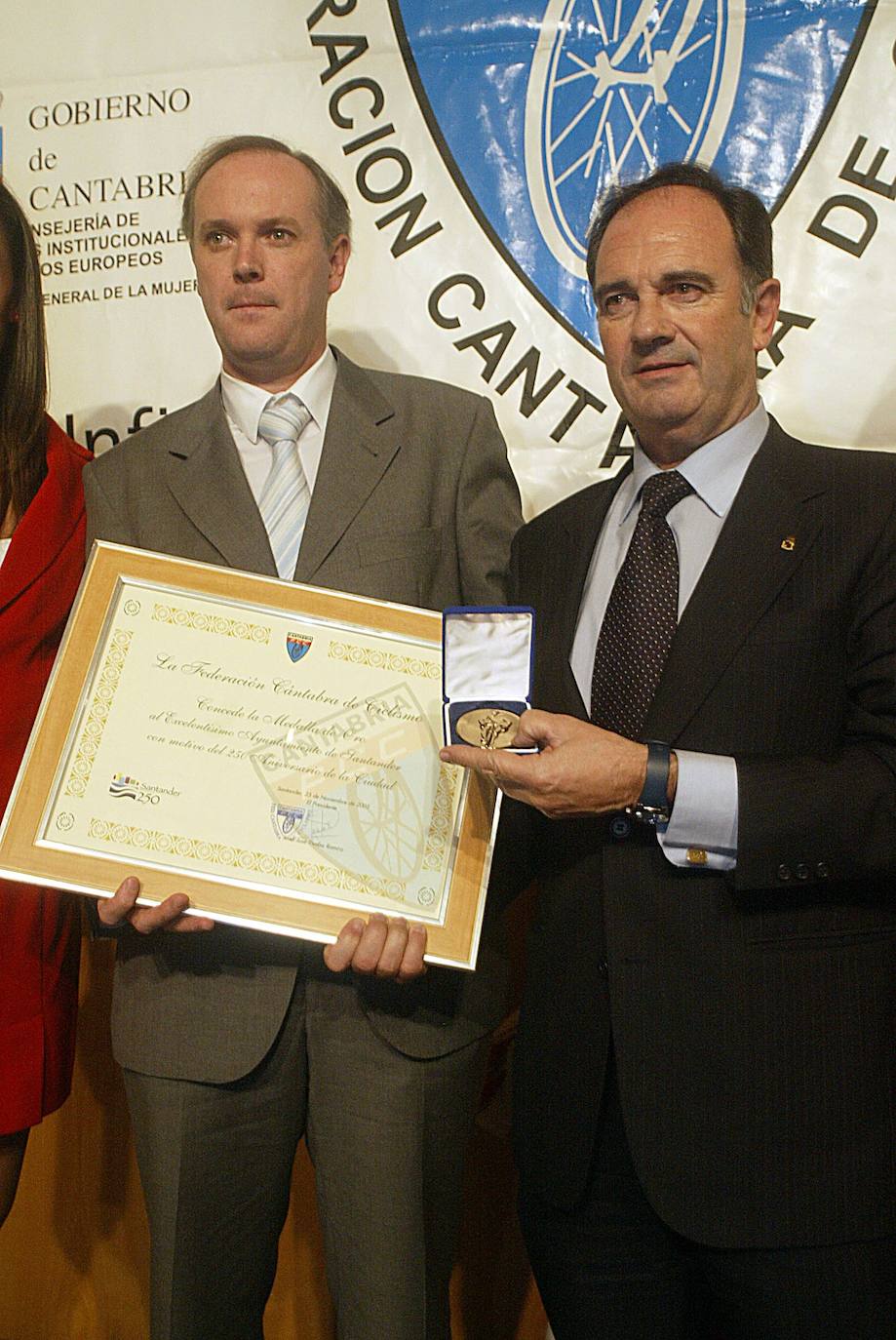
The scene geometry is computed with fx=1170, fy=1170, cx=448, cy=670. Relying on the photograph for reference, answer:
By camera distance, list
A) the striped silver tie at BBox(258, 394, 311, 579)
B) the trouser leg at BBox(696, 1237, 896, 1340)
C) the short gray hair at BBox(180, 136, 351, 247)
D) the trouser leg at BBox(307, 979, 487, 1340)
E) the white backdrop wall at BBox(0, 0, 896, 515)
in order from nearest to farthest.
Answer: the trouser leg at BBox(696, 1237, 896, 1340), the trouser leg at BBox(307, 979, 487, 1340), the striped silver tie at BBox(258, 394, 311, 579), the short gray hair at BBox(180, 136, 351, 247), the white backdrop wall at BBox(0, 0, 896, 515)

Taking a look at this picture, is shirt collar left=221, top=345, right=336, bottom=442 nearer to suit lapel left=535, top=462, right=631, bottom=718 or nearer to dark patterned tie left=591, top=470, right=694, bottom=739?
suit lapel left=535, top=462, right=631, bottom=718

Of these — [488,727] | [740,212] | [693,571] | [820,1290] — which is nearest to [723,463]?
[693,571]

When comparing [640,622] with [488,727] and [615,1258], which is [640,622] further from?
[615,1258]

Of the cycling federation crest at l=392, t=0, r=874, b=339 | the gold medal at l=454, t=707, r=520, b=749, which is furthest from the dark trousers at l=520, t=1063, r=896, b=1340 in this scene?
the cycling federation crest at l=392, t=0, r=874, b=339

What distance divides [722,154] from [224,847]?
4.83 feet

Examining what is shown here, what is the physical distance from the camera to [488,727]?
1208 millimetres

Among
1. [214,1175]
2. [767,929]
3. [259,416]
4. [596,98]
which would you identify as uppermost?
[596,98]

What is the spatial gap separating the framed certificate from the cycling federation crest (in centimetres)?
102

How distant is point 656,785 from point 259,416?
2.45ft

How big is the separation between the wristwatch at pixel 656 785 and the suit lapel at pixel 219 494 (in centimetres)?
54

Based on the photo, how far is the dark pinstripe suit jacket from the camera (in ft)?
3.83

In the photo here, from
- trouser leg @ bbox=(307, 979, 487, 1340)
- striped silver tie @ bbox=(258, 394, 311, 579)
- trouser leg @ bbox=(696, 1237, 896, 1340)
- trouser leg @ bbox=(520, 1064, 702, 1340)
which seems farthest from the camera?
striped silver tie @ bbox=(258, 394, 311, 579)

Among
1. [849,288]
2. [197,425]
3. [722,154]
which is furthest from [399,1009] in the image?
[722,154]

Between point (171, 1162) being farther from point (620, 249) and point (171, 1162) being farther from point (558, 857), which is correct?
point (620, 249)
